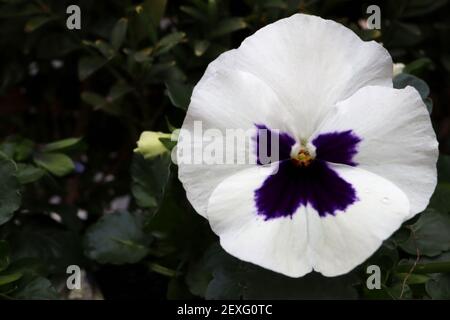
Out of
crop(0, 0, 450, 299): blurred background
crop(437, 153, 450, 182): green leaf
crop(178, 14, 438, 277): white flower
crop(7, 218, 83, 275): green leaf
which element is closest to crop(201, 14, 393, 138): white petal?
crop(178, 14, 438, 277): white flower

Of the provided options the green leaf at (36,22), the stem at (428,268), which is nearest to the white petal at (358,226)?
the stem at (428,268)

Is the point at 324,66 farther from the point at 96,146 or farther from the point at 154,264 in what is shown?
the point at 96,146

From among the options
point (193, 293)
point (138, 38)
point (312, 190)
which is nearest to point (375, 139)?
point (312, 190)

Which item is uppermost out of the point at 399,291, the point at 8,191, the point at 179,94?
the point at 179,94

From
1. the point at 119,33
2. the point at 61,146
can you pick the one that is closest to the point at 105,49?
the point at 119,33

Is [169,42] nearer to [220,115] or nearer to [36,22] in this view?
[36,22]

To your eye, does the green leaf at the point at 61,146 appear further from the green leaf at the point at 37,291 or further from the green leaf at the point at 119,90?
the green leaf at the point at 37,291
